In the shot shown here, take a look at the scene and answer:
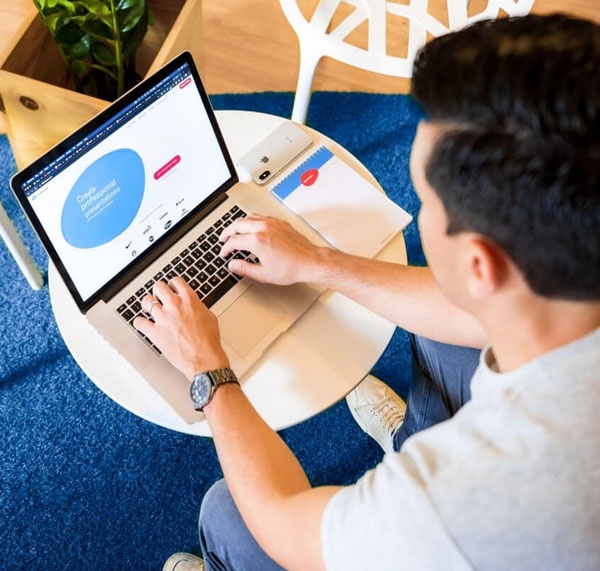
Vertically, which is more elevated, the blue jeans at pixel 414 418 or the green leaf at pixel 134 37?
the green leaf at pixel 134 37

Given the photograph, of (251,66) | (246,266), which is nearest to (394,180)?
(251,66)

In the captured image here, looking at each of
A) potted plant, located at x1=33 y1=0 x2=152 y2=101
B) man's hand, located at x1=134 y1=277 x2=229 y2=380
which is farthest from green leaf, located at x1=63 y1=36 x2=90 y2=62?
man's hand, located at x1=134 y1=277 x2=229 y2=380

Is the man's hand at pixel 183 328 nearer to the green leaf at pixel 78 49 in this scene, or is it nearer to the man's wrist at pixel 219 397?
the man's wrist at pixel 219 397

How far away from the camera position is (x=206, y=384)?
973mm

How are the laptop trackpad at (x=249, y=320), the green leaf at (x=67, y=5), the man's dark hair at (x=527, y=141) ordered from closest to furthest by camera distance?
the man's dark hair at (x=527, y=141)
the laptop trackpad at (x=249, y=320)
the green leaf at (x=67, y=5)

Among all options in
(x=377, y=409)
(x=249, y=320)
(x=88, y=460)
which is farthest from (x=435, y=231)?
(x=88, y=460)

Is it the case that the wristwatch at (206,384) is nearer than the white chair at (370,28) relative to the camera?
Yes

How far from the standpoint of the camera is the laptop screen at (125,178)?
97cm

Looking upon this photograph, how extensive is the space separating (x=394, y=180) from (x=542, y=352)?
1.23 metres

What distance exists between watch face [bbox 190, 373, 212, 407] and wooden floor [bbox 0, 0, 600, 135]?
137 cm

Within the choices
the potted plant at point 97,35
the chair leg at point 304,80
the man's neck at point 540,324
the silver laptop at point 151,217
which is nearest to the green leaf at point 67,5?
the potted plant at point 97,35

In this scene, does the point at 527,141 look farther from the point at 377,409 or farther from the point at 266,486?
the point at 377,409

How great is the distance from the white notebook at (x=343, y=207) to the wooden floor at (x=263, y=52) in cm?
97

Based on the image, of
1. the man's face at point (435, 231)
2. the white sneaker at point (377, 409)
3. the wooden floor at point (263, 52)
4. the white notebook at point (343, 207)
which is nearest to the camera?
the man's face at point (435, 231)
